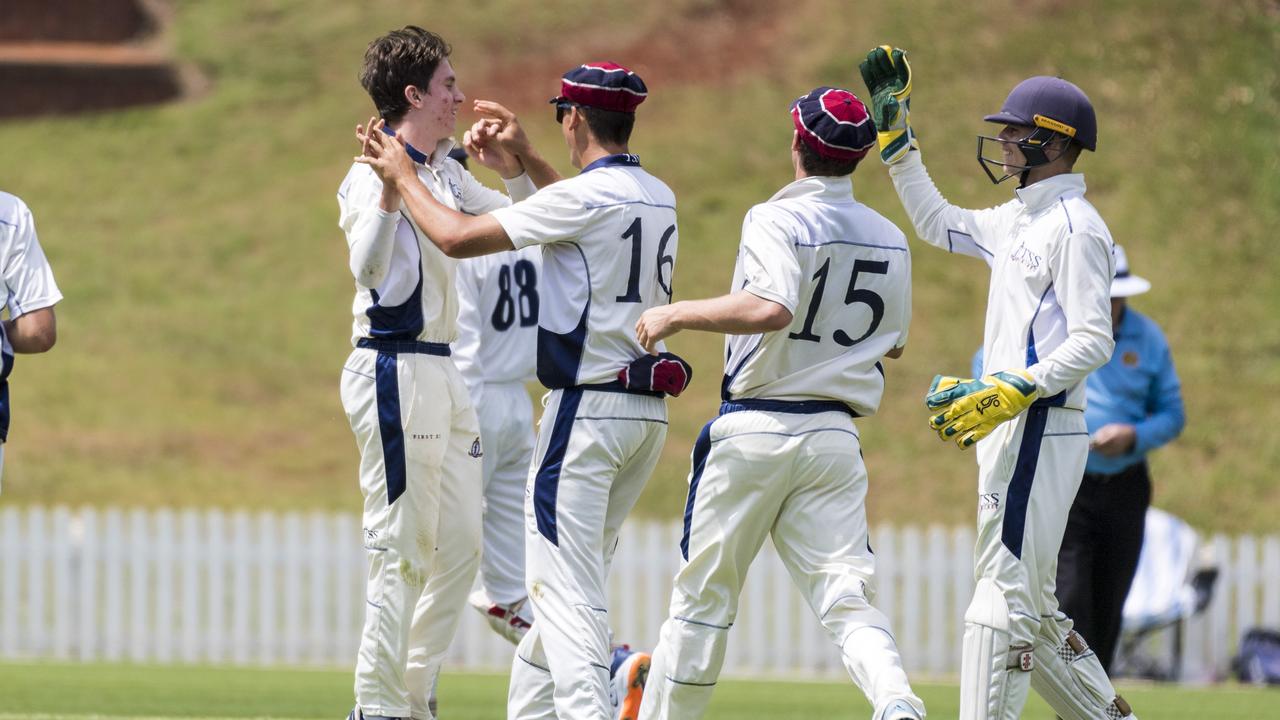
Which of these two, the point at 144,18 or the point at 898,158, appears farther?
the point at 144,18

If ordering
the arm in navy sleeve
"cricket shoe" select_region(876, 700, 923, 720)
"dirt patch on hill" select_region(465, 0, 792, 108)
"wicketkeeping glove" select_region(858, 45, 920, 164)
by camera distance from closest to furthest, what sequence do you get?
"cricket shoe" select_region(876, 700, 923, 720) → "wicketkeeping glove" select_region(858, 45, 920, 164) → the arm in navy sleeve → "dirt patch on hill" select_region(465, 0, 792, 108)

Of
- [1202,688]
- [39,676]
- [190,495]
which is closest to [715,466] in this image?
[39,676]

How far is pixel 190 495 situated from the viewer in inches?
797

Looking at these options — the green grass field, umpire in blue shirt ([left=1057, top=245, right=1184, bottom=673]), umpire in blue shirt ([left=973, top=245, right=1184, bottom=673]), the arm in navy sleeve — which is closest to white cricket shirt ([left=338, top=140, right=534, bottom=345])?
umpire in blue shirt ([left=973, top=245, right=1184, bottom=673])

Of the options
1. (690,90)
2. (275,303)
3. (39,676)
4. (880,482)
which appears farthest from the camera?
(690,90)

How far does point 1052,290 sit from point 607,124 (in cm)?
175

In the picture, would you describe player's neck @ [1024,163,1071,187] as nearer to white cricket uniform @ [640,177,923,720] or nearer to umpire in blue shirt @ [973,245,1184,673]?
white cricket uniform @ [640,177,923,720]

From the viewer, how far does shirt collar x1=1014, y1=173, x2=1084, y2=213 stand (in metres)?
6.46

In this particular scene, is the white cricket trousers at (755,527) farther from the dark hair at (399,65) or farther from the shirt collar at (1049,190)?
the dark hair at (399,65)

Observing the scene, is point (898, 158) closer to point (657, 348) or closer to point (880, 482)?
point (657, 348)

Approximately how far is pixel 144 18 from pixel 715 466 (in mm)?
29397

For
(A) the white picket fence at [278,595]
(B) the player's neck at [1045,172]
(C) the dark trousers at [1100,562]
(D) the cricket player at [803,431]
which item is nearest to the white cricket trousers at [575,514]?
(D) the cricket player at [803,431]

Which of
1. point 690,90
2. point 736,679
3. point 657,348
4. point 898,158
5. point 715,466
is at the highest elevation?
point 690,90

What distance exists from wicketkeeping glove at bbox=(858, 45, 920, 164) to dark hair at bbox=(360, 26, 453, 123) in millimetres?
1701
